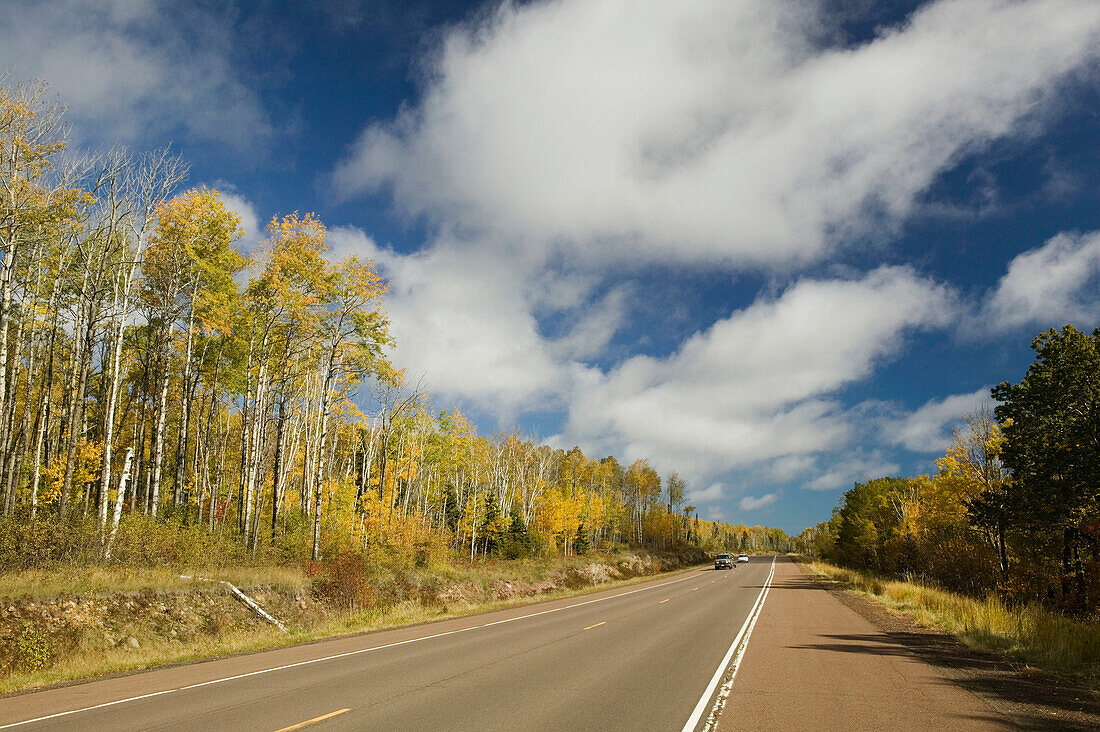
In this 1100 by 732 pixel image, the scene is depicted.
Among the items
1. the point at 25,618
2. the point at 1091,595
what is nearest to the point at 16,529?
the point at 25,618

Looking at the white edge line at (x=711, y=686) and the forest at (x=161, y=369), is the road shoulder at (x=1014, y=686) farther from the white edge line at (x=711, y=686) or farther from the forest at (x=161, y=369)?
the forest at (x=161, y=369)

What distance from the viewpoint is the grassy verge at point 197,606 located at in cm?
1155

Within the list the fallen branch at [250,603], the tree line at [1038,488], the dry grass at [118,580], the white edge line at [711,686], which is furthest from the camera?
the tree line at [1038,488]

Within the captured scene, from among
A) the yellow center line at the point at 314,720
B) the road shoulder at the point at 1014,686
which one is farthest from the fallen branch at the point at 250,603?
the road shoulder at the point at 1014,686

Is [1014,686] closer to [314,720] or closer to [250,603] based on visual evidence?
[314,720]

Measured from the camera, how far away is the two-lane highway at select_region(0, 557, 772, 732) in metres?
7.07

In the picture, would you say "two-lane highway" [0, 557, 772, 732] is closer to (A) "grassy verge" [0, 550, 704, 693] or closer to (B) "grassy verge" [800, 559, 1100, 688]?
(A) "grassy verge" [0, 550, 704, 693]

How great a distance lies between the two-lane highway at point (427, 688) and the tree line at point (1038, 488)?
16.8m

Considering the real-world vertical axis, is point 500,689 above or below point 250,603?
above

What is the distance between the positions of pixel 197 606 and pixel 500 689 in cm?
1176

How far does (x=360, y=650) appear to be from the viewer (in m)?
13.1

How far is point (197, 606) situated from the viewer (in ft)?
52.3

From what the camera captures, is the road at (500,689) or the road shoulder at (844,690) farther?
the road at (500,689)

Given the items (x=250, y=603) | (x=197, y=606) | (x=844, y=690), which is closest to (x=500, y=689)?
(x=844, y=690)
